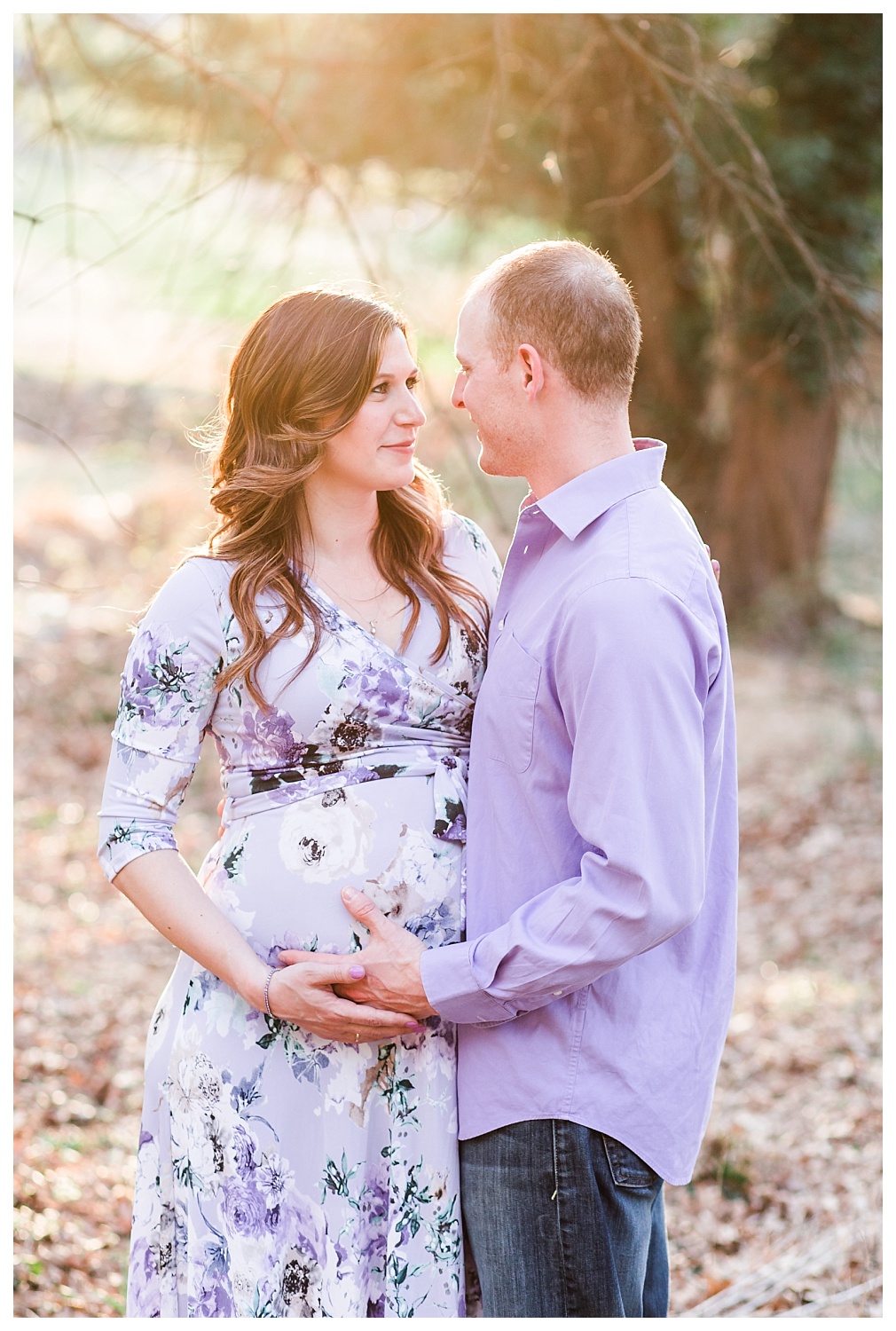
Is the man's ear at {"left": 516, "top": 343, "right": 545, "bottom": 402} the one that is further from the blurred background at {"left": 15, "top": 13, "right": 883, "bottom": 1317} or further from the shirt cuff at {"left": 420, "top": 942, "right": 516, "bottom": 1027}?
the shirt cuff at {"left": 420, "top": 942, "right": 516, "bottom": 1027}

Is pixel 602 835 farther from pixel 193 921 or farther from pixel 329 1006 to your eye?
pixel 193 921

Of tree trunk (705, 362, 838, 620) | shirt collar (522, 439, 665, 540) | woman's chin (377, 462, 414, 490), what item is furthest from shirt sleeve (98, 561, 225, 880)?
tree trunk (705, 362, 838, 620)

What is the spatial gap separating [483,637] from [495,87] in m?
1.80

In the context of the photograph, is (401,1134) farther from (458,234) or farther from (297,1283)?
(458,234)

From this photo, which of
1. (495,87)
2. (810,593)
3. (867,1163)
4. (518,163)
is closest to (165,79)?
(518,163)

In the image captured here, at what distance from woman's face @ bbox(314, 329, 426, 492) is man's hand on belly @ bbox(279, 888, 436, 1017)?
781 millimetres

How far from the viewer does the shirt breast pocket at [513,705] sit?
1.92 m

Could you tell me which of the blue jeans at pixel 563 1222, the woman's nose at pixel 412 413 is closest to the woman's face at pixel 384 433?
the woman's nose at pixel 412 413

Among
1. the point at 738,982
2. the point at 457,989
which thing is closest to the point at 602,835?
the point at 457,989

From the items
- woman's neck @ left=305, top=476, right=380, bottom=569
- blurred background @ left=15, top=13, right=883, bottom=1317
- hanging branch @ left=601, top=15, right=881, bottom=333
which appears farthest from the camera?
blurred background @ left=15, top=13, right=883, bottom=1317

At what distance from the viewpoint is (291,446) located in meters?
2.26

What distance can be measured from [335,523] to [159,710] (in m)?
0.52

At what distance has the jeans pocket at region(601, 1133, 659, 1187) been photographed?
1.90 meters

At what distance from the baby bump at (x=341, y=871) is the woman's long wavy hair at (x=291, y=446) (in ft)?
0.78
